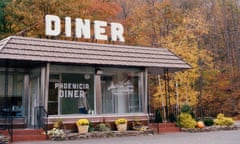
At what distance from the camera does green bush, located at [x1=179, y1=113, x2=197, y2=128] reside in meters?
19.5

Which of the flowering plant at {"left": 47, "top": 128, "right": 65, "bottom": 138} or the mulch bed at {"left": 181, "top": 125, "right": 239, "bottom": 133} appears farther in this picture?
the mulch bed at {"left": 181, "top": 125, "right": 239, "bottom": 133}

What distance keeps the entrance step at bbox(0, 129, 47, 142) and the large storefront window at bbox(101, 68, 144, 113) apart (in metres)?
4.44

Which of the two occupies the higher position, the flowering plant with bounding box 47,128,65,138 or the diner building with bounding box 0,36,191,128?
the diner building with bounding box 0,36,191,128

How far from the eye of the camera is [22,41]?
16.2 m

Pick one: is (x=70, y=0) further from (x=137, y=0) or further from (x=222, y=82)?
(x=222, y=82)

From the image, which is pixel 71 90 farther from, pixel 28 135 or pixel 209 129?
pixel 209 129

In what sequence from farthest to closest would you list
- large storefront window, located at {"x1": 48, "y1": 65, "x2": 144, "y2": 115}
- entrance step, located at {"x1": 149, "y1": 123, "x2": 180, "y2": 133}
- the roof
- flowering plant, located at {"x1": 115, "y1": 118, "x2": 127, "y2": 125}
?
1. entrance step, located at {"x1": 149, "y1": 123, "x2": 180, "y2": 133}
2. flowering plant, located at {"x1": 115, "y1": 118, "x2": 127, "y2": 125}
3. large storefront window, located at {"x1": 48, "y1": 65, "x2": 144, "y2": 115}
4. the roof

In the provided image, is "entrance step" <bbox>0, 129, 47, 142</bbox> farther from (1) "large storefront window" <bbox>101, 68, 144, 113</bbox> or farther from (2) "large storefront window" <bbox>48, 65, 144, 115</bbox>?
(1) "large storefront window" <bbox>101, 68, 144, 113</bbox>

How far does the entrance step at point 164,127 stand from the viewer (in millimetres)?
18672

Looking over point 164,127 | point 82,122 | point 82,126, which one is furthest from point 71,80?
point 164,127

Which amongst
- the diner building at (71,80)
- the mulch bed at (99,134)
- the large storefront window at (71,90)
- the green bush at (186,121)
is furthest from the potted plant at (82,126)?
the green bush at (186,121)

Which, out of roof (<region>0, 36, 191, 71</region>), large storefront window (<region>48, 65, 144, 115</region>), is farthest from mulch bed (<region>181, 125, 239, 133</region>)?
roof (<region>0, 36, 191, 71</region>)

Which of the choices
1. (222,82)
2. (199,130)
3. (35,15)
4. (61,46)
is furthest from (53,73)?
(222,82)

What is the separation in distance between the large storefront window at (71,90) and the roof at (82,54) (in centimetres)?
83
